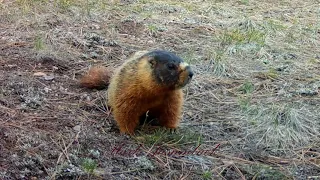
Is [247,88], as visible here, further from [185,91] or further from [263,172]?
[263,172]

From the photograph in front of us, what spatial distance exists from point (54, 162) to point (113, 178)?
0.40m

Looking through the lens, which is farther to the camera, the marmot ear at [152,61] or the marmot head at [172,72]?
the marmot ear at [152,61]

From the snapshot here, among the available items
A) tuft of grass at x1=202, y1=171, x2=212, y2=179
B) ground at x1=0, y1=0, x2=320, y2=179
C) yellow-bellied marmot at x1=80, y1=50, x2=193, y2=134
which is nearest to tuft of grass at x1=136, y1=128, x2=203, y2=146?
ground at x1=0, y1=0, x2=320, y2=179

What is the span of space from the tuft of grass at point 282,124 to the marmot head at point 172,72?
0.77 metres

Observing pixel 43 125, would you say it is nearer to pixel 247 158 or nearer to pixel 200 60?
pixel 247 158

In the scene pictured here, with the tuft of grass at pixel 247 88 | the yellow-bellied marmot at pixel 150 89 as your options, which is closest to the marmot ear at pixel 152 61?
the yellow-bellied marmot at pixel 150 89

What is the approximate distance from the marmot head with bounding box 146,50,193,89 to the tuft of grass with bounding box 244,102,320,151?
774 millimetres

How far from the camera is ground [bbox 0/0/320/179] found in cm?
366

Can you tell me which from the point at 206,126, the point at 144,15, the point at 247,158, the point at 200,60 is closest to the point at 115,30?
the point at 144,15

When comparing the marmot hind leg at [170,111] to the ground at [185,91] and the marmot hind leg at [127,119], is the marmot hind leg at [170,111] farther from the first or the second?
the marmot hind leg at [127,119]

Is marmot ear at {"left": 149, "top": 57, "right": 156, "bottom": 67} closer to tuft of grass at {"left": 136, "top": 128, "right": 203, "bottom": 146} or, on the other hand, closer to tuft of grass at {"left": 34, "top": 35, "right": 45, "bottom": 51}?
tuft of grass at {"left": 136, "top": 128, "right": 203, "bottom": 146}

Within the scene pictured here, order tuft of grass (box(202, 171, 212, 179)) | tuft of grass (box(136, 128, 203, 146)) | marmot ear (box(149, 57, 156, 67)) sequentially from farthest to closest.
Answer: marmot ear (box(149, 57, 156, 67)) → tuft of grass (box(136, 128, 203, 146)) → tuft of grass (box(202, 171, 212, 179))

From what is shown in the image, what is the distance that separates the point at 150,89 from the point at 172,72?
0.21 metres

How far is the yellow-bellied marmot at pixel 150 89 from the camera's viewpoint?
4.02 metres
